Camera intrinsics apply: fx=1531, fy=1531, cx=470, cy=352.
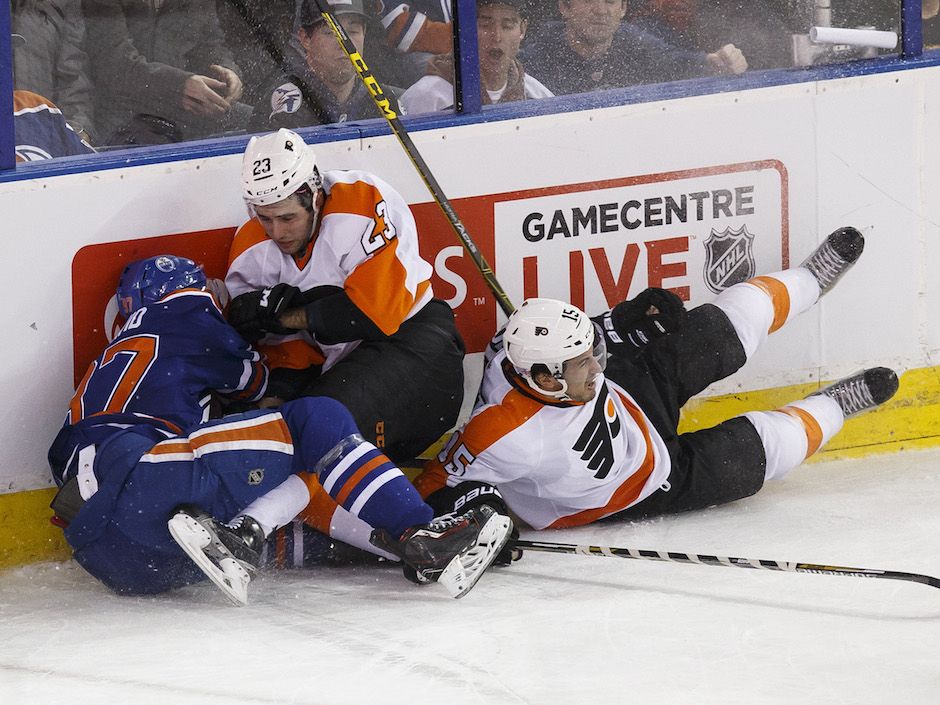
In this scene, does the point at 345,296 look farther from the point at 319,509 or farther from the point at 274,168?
the point at 319,509

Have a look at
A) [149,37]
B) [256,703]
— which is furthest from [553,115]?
[256,703]

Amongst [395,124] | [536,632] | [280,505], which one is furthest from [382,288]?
[536,632]

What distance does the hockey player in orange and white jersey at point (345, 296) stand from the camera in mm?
3367

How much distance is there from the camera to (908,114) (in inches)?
163

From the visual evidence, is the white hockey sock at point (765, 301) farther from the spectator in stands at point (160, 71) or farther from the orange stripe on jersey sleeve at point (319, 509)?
the spectator in stands at point (160, 71)

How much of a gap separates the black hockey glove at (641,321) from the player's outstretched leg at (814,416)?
1.07 ft

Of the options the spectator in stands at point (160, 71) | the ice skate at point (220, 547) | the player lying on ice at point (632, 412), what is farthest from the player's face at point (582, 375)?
the spectator in stands at point (160, 71)

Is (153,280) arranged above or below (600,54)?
below

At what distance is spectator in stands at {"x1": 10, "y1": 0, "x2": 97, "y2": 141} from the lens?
129 inches

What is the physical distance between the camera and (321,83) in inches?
144

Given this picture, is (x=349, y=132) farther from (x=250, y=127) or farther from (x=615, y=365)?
(x=615, y=365)

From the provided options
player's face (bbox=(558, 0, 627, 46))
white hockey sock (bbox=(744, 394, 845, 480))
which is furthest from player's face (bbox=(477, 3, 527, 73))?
white hockey sock (bbox=(744, 394, 845, 480))

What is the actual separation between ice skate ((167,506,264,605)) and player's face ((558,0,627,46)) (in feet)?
5.13

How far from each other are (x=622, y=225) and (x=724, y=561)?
40.9 inches
